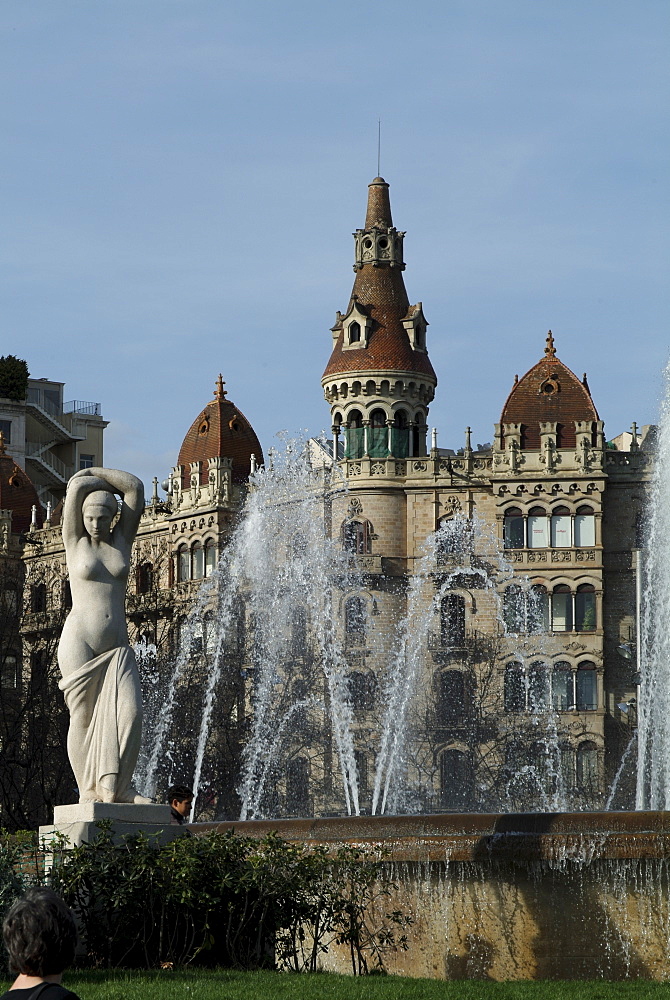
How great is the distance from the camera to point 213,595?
79812 mm

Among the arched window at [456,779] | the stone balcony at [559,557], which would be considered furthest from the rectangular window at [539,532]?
the arched window at [456,779]

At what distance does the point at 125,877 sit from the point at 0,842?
1646mm

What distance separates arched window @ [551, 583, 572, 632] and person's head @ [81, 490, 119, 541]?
204 ft

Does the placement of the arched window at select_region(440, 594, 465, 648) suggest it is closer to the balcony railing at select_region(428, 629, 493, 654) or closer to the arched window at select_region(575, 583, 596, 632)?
the balcony railing at select_region(428, 629, 493, 654)

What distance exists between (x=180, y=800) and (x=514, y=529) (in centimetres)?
6301

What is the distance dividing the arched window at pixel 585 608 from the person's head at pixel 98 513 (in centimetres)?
6213

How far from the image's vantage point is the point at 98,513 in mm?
15672

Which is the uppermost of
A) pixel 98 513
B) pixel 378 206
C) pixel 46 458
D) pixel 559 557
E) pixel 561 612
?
pixel 378 206

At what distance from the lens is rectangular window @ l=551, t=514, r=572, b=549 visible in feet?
258

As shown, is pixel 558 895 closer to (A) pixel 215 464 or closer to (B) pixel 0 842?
(B) pixel 0 842

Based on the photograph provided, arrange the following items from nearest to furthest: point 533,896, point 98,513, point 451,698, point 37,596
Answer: point 98,513 < point 533,896 < point 451,698 < point 37,596

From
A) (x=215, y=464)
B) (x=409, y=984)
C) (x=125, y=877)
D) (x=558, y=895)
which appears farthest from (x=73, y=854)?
(x=215, y=464)

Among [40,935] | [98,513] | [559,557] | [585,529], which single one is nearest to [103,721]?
[98,513]

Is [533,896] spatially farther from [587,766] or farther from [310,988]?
[587,766]
